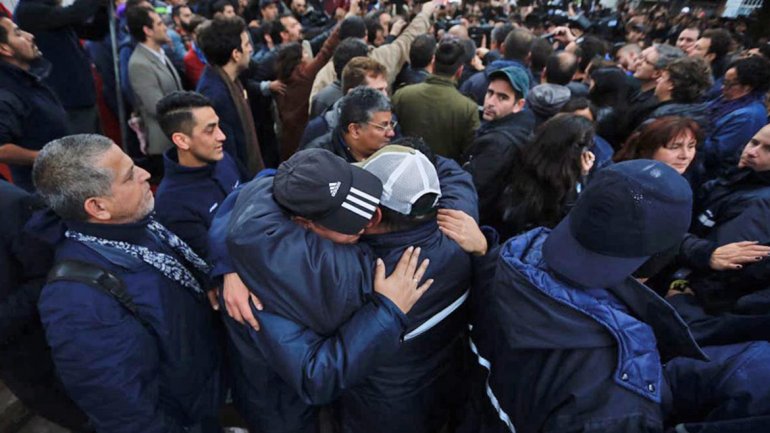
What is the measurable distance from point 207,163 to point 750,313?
8.56 ft

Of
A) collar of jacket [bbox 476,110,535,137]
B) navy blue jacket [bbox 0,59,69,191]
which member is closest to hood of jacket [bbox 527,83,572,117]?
collar of jacket [bbox 476,110,535,137]

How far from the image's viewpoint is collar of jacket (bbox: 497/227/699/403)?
1.10 metres

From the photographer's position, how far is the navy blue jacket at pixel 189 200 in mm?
2219

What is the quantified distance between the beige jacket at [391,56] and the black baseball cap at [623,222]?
3.28 metres

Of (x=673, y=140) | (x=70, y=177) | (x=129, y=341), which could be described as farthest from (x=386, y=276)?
(x=673, y=140)

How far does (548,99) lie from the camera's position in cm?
322

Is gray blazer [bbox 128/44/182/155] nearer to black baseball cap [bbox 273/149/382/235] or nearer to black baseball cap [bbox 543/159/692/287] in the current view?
black baseball cap [bbox 273/149/382/235]

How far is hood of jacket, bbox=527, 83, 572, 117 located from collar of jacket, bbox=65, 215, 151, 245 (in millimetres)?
2745

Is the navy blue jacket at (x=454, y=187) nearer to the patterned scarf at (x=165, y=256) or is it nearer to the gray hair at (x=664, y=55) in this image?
the patterned scarf at (x=165, y=256)

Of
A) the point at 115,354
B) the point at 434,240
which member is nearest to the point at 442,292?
the point at 434,240

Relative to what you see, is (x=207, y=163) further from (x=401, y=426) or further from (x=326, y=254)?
(x=401, y=426)

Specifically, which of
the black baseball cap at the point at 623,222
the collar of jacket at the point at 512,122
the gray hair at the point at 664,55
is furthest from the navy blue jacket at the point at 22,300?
the gray hair at the point at 664,55

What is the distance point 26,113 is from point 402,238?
8.92 feet

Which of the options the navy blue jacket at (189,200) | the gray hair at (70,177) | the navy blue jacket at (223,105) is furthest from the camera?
the navy blue jacket at (223,105)
